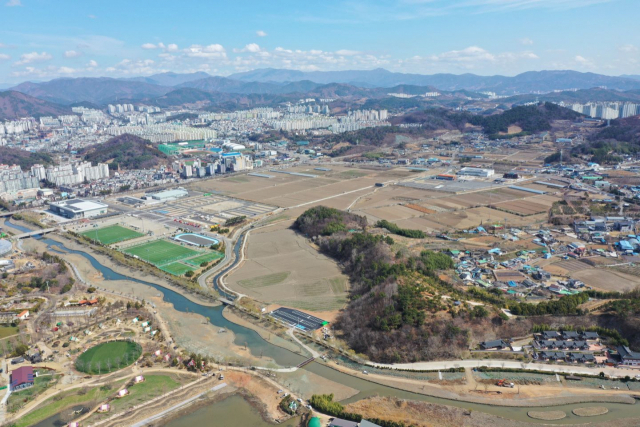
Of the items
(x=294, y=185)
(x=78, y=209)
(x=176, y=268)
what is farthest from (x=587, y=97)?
(x=176, y=268)

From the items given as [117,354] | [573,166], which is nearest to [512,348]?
[117,354]

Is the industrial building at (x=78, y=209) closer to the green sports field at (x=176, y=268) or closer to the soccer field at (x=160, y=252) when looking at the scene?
the soccer field at (x=160, y=252)

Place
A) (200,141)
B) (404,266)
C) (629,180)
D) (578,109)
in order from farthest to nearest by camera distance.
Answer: (578,109) < (200,141) < (629,180) < (404,266)

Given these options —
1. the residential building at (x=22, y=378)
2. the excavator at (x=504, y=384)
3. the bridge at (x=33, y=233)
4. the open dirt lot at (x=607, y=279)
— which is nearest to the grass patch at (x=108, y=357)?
the residential building at (x=22, y=378)

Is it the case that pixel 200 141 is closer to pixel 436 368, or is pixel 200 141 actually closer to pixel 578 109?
pixel 436 368

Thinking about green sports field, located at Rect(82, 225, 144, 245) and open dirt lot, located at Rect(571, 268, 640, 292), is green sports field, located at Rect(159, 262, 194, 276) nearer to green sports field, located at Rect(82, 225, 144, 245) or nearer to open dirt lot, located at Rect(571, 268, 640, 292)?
green sports field, located at Rect(82, 225, 144, 245)
